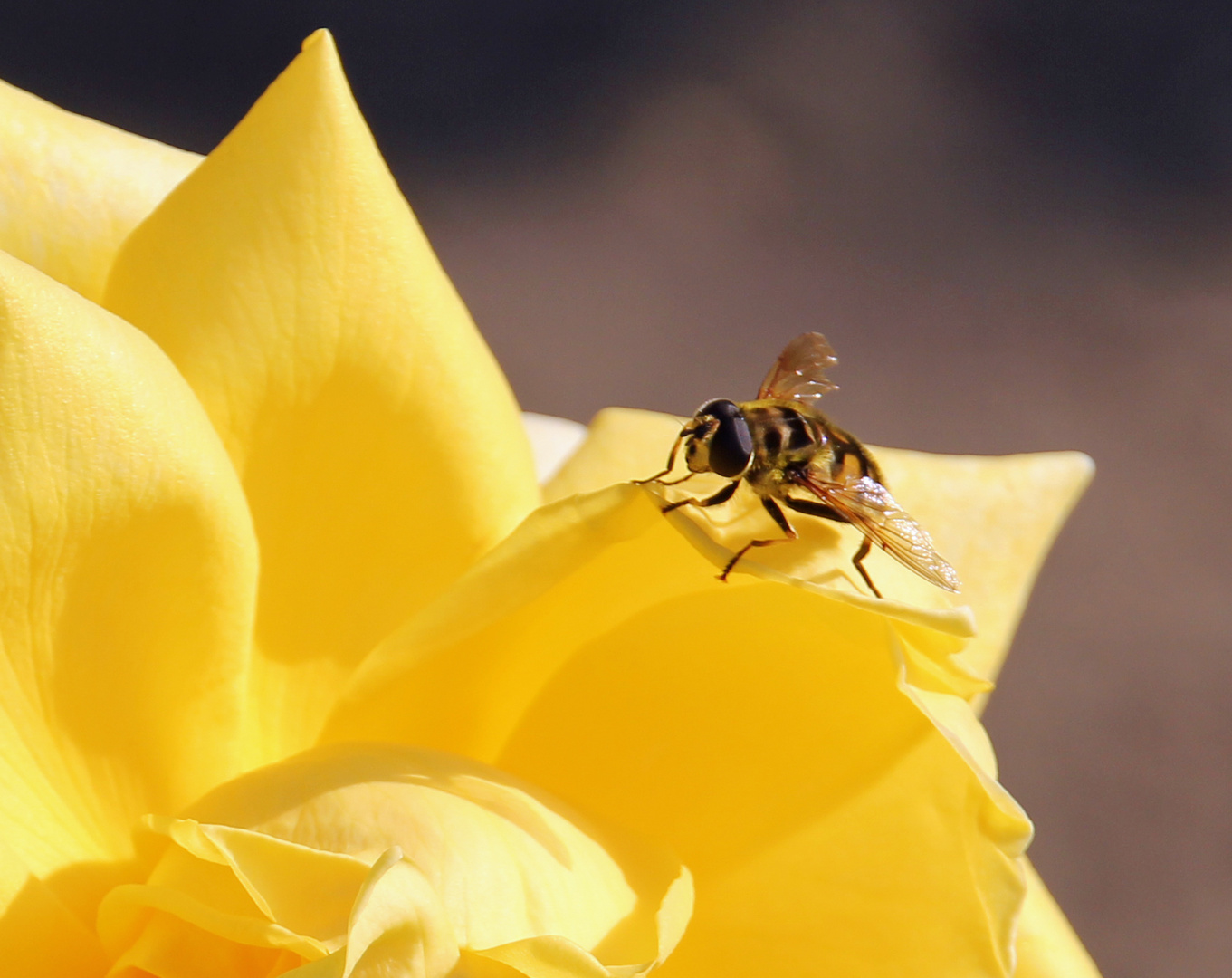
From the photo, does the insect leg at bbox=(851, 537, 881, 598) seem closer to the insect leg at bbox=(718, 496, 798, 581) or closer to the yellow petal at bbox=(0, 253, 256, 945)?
the insect leg at bbox=(718, 496, 798, 581)

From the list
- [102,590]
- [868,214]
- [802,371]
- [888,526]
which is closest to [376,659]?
[102,590]

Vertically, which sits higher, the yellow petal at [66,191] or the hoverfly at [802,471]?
the yellow petal at [66,191]

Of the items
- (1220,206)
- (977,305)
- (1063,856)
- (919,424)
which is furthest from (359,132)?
(1220,206)

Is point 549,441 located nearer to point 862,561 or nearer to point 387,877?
point 862,561

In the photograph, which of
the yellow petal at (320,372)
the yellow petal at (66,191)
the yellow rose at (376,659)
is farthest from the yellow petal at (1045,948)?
the yellow petal at (66,191)

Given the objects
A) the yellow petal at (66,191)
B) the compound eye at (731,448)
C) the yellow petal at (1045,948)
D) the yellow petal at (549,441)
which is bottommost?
the yellow petal at (1045,948)

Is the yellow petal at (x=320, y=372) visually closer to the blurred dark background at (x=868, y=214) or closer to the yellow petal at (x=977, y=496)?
the yellow petal at (x=977, y=496)
